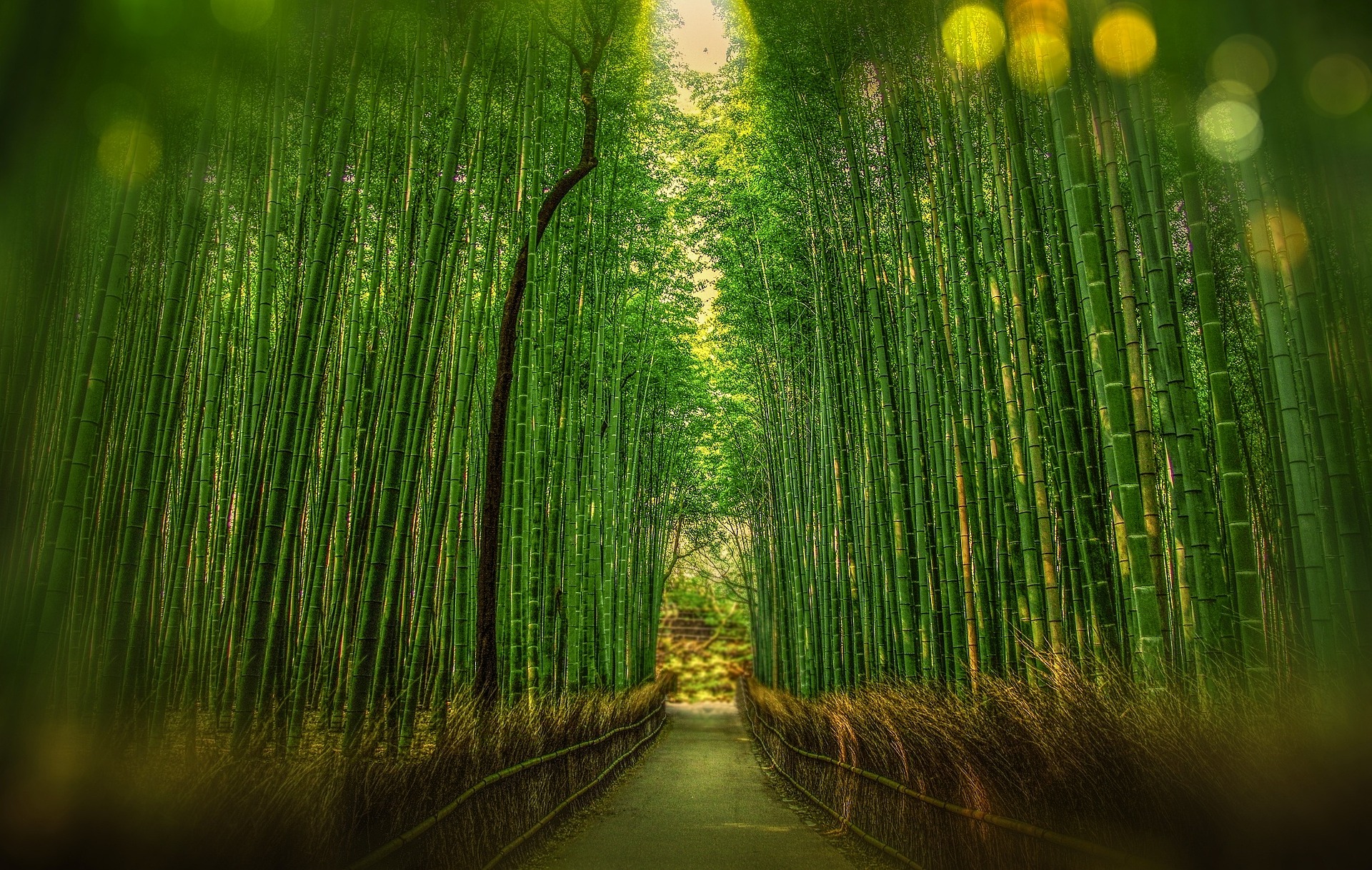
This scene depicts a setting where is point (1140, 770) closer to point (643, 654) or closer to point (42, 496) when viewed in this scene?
point (42, 496)

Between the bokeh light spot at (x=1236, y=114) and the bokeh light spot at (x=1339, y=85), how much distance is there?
16cm

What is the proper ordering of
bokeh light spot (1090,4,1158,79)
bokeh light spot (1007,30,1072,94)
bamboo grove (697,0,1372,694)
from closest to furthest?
bamboo grove (697,0,1372,694) < bokeh light spot (1090,4,1158,79) < bokeh light spot (1007,30,1072,94)

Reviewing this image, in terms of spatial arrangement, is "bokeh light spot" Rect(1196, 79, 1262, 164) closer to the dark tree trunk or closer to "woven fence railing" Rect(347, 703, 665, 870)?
"woven fence railing" Rect(347, 703, 665, 870)

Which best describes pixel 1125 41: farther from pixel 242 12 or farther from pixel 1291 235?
pixel 242 12

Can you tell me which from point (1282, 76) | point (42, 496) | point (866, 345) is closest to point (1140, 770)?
point (1282, 76)

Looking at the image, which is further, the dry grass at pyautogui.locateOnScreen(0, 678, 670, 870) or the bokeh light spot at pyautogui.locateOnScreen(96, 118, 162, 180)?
the bokeh light spot at pyautogui.locateOnScreen(96, 118, 162, 180)

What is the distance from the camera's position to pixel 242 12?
2.22 metres

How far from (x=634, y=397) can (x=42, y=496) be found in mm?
5723

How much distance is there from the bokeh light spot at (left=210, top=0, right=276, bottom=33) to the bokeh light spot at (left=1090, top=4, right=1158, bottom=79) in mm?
2255

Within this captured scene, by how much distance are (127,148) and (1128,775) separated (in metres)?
2.66

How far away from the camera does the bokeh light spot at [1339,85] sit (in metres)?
1.34

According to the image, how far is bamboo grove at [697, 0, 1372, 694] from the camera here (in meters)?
1.82

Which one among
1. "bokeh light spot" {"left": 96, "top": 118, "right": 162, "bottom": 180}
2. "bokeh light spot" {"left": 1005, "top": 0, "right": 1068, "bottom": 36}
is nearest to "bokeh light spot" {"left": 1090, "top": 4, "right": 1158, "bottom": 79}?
"bokeh light spot" {"left": 1005, "top": 0, "right": 1068, "bottom": 36}

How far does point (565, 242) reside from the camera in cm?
582
